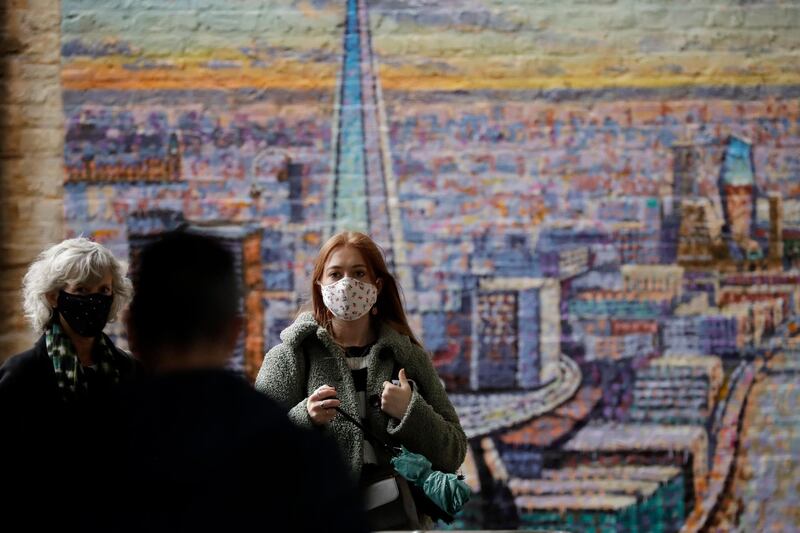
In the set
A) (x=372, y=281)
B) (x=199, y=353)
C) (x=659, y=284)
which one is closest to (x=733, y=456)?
(x=659, y=284)

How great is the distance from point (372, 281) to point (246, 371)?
2277 millimetres

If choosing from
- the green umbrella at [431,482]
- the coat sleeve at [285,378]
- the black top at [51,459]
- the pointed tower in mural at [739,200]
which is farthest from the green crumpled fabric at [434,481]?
the pointed tower in mural at [739,200]

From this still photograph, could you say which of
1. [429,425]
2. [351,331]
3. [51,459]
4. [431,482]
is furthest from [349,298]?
[51,459]

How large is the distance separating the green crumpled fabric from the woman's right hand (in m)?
0.24

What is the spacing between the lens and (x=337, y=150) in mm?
5727

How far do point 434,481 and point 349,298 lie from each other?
24.5 inches

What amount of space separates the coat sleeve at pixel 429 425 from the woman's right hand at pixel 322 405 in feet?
0.68

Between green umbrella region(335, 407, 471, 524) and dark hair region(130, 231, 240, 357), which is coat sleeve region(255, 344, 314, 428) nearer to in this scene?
green umbrella region(335, 407, 471, 524)

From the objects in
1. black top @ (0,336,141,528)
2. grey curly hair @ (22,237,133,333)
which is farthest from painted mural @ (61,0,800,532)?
black top @ (0,336,141,528)

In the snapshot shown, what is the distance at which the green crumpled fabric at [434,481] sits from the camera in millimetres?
3281

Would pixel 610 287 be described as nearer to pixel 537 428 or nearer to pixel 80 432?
pixel 537 428

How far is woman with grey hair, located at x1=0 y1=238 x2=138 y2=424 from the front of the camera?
3.41 meters

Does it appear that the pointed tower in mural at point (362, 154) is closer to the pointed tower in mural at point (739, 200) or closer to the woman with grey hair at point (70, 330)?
the pointed tower in mural at point (739, 200)

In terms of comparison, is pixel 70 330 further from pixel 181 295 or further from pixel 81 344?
pixel 181 295
